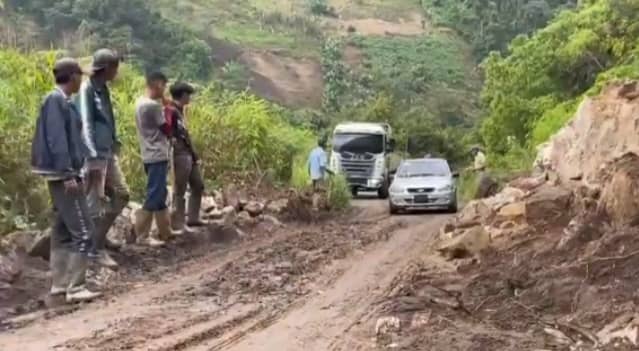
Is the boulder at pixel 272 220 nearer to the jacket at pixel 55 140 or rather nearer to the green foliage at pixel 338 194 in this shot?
the green foliage at pixel 338 194

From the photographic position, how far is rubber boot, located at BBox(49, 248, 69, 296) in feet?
29.5

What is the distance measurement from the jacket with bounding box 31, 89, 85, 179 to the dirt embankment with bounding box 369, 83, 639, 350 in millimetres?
2893

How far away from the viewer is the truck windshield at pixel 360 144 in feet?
112

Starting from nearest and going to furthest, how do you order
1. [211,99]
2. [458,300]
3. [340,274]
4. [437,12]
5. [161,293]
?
[458,300] → [161,293] → [340,274] → [211,99] → [437,12]

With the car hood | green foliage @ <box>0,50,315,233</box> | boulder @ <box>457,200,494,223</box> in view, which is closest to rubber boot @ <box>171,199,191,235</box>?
green foliage @ <box>0,50,315,233</box>

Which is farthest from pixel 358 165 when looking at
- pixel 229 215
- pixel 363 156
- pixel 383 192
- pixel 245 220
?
pixel 229 215

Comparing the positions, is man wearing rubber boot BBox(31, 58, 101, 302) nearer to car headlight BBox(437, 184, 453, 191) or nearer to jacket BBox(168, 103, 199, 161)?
jacket BBox(168, 103, 199, 161)

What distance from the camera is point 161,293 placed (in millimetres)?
9625

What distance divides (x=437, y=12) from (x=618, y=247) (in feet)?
269

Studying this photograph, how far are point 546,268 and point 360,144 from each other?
79.4 feet

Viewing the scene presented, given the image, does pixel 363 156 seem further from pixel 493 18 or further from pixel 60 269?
pixel 493 18

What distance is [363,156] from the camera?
33781 millimetres

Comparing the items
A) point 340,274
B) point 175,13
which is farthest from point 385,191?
point 175,13

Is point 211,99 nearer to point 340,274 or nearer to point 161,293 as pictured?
point 340,274
